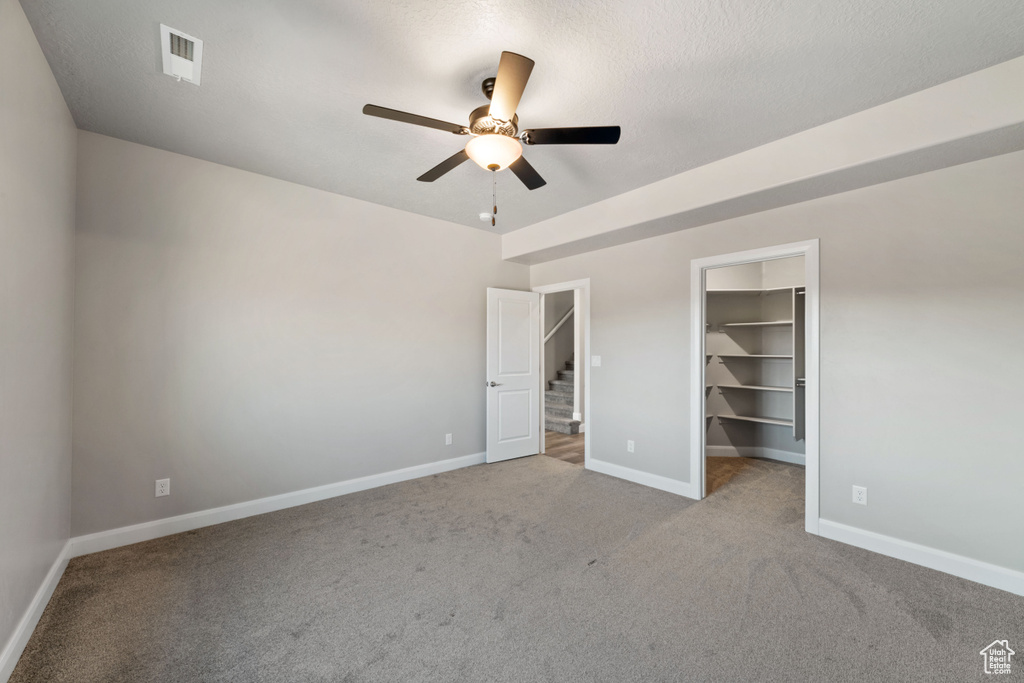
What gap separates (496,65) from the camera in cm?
205

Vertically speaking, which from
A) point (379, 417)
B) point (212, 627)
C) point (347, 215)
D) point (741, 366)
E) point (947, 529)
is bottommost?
point (212, 627)

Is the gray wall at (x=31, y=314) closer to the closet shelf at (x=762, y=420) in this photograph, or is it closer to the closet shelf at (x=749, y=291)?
the closet shelf at (x=749, y=291)

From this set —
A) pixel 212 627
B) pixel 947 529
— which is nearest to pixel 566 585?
pixel 212 627

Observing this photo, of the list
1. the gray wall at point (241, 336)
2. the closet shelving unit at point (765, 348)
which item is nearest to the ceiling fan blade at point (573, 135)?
the gray wall at point (241, 336)

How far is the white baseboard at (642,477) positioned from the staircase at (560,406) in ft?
5.90

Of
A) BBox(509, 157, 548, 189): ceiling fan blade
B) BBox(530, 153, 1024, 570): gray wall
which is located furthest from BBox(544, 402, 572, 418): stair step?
BBox(509, 157, 548, 189): ceiling fan blade

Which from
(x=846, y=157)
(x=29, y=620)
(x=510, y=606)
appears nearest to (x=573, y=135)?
(x=846, y=157)

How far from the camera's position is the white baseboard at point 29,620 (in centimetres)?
165

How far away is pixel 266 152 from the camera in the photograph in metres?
2.90

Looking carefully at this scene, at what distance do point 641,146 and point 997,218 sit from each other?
2.00 m

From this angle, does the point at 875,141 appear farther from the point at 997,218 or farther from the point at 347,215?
the point at 347,215

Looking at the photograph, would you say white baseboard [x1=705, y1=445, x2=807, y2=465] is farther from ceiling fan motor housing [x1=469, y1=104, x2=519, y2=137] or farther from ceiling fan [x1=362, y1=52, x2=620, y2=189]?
ceiling fan motor housing [x1=469, y1=104, x2=519, y2=137]

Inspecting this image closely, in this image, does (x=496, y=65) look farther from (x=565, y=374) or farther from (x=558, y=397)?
(x=565, y=374)

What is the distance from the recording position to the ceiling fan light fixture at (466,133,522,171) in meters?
2.02
